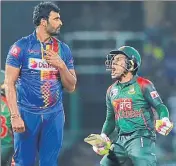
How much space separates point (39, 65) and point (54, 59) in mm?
149

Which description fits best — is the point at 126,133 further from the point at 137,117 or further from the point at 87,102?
the point at 87,102

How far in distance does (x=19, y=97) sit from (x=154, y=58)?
15.3 feet

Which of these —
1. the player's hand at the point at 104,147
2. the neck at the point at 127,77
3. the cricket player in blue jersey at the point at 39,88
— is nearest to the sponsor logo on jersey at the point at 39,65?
the cricket player in blue jersey at the point at 39,88

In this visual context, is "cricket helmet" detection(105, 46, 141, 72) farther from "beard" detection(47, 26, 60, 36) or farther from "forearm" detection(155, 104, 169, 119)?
"beard" detection(47, 26, 60, 36)

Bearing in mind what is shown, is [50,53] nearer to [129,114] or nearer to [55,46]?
[55,46]

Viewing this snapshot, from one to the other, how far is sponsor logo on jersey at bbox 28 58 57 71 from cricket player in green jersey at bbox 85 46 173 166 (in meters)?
0.54

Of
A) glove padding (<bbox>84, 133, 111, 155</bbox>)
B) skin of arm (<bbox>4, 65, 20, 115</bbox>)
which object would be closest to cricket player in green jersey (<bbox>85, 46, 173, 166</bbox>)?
glove padding (<bbox>84, 133, 111, 155</bbox>)

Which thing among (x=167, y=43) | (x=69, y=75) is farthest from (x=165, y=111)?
(x=167, y=43)

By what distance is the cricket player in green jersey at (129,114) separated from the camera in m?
6.99

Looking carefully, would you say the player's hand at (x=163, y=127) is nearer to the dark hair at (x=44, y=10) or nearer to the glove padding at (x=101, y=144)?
the glove padding at (x=101, y=144)

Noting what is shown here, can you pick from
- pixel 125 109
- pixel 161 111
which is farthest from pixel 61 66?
pixel 161 111

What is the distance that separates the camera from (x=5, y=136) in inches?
312

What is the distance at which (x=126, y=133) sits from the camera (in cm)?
706

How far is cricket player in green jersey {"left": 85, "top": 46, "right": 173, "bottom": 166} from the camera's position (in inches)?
275
